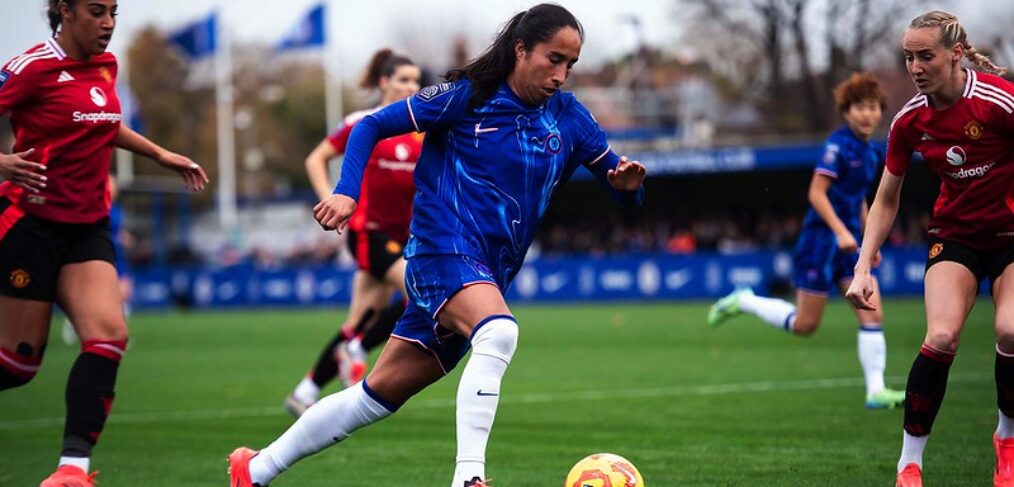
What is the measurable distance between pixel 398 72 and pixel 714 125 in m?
30.6

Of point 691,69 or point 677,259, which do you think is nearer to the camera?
point 677,259

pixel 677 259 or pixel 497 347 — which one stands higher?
pixel 497 347

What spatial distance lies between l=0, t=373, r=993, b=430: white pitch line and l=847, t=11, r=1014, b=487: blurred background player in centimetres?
504

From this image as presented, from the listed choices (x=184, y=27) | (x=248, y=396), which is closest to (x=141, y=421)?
(x=248, y=396)

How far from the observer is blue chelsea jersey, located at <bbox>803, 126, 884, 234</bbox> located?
1033 centimetres

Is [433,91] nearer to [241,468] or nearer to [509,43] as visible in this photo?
[509,43]

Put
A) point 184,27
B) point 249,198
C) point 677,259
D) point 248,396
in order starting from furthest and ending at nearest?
point 249,198 < point 184,27 < point 677,259 < point 248,396

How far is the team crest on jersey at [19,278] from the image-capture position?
21.0ft

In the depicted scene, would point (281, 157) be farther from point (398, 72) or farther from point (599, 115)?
point (398, 72)

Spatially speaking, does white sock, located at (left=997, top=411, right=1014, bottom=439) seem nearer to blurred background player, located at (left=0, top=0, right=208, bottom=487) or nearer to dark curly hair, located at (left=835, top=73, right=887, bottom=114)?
blurred background player, located at (left=0, top=0, right=208, bottom=487)

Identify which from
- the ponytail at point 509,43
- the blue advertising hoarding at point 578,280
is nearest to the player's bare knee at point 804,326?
the ponytail at point 509,43

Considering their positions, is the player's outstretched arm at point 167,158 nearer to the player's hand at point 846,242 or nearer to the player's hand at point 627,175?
the player's hand at point 627,175

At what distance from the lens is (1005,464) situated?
6.11 m

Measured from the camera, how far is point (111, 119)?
21.6ft
